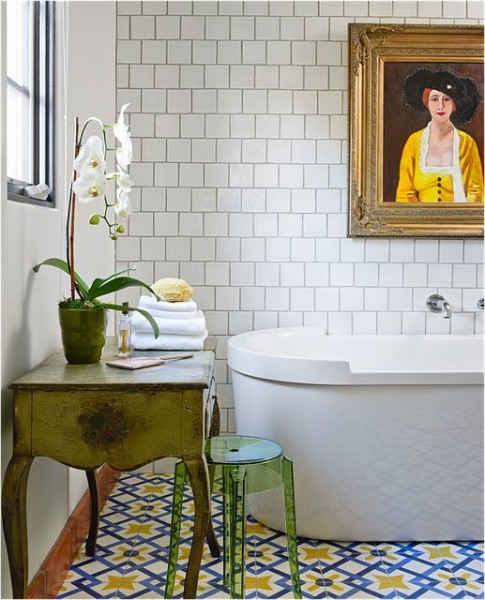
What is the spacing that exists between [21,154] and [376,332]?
216cm

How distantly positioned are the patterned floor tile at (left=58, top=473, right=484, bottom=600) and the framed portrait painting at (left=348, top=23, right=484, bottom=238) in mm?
1631

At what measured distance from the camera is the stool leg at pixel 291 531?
2.44m

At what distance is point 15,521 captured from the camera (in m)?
1.93

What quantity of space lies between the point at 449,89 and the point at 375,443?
6.51ft

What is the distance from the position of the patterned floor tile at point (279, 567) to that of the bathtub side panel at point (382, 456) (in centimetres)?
9

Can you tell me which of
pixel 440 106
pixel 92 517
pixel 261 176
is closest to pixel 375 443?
pixel 92 517

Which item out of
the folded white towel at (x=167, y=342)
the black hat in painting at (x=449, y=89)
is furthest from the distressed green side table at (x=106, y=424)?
the black hat in painting at (x=449, y=89)

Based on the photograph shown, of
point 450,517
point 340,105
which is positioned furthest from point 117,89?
point 450,517

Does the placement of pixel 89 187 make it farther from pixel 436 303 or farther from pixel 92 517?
pixel 436 303

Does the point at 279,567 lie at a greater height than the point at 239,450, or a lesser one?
lesser

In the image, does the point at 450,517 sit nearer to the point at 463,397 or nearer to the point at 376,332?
the point at 463,397

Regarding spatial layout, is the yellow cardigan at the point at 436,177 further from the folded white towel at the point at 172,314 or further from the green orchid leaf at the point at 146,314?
the green orchid leaf at the point at 146,314

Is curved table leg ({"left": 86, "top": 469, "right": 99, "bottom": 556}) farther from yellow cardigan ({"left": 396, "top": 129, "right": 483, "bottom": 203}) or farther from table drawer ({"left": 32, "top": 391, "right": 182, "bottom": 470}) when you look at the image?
yellow cardigan ({"left": 396, "top": 129, "right": 483, "bottom": 203})

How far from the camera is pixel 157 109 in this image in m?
3.84
